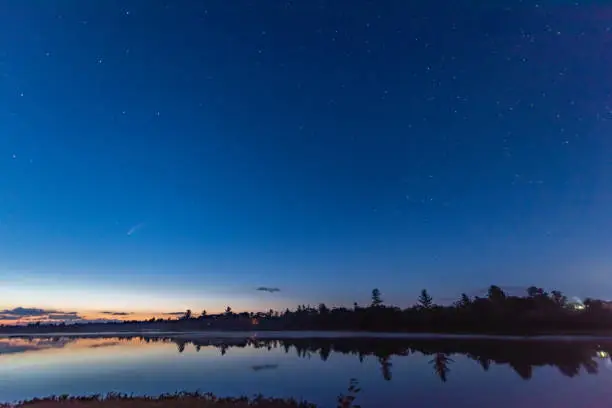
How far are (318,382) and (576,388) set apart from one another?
18943mm

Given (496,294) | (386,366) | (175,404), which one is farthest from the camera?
(496,294)

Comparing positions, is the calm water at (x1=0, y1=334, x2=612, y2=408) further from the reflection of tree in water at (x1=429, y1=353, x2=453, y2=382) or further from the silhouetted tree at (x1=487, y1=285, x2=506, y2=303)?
the silhouetted tree at (x1=487, y1=285, x2=506, y2=303)

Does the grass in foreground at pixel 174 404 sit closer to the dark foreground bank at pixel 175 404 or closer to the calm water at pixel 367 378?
the dark foreground bank at pixel 175 404

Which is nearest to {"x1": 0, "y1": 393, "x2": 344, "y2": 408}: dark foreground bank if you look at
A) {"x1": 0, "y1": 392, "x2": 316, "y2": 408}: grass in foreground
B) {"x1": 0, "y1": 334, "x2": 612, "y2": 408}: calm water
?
{"x1": 0, "y1": 392, "x2": 316, "y2": 408}: grass in foreground

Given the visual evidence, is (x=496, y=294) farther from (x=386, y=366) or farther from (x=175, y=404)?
(x=175, y=404)

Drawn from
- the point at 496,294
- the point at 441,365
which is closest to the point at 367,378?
the point at 441,365

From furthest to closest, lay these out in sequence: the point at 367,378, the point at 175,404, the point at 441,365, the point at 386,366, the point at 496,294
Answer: the point at 496,294, the point at 441,365, the point at 386,366, the point at 367,378, the point at 175,404

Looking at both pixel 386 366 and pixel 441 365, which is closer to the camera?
pixel 386 366

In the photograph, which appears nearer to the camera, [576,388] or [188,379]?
[576,388]

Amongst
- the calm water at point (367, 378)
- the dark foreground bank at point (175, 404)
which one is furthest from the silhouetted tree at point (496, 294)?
the dark foreground bank at point (175, 404)

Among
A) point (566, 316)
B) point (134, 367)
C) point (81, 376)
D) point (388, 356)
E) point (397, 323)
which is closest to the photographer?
point (81, 376)

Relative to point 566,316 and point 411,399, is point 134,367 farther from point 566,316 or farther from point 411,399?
point 566,316

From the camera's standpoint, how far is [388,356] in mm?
55906

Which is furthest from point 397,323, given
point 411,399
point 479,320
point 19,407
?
point 19,407
